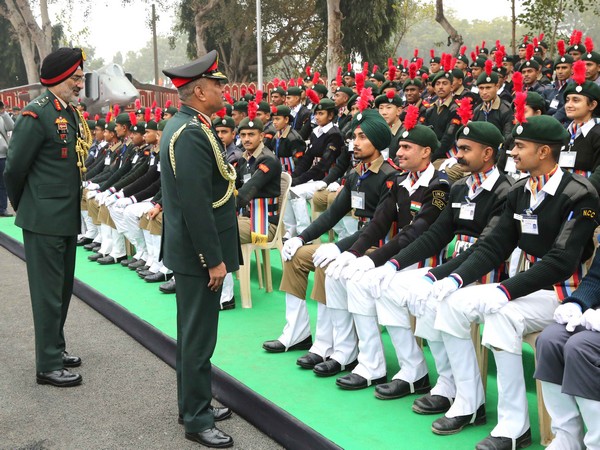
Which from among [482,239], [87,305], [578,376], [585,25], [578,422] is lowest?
[87,305]

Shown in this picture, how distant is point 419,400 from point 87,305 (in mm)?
3922

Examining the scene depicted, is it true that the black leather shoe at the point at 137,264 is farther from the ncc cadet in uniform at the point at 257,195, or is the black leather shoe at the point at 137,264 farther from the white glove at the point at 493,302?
the white glove at the point at 493,302

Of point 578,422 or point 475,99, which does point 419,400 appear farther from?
point 475,99

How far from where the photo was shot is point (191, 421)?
148 inches

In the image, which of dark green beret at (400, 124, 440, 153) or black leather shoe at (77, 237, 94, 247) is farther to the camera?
black leather shoe at (77, 237, 94, 247)

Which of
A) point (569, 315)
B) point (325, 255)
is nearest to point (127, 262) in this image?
point (325, 255)

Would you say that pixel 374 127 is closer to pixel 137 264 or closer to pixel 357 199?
pixel 357 199

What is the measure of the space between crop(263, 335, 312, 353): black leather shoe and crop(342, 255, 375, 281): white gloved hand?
0.84 m

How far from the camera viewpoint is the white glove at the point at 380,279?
160 inches

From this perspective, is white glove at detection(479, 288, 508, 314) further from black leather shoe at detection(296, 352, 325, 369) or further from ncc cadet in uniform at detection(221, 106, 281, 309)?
ncc cadet in uniform at detection(221, 106, 281, 309)

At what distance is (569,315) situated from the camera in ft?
10.3

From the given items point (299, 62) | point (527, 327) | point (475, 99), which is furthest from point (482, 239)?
point (299, 62)

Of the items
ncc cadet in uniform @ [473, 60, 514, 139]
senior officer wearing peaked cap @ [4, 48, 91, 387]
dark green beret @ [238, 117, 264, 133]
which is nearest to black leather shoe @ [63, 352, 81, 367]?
senior officer wearing peaked cap @ [4, 48, 91, 387]

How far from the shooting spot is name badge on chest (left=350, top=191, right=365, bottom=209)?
16.0ft
